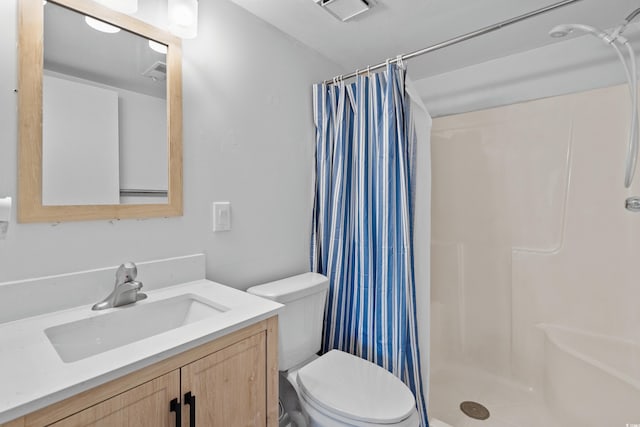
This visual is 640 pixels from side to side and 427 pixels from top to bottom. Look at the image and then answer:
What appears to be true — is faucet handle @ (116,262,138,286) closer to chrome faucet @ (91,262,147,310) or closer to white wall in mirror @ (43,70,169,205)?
chrome faucet @ (91,262,147,310)

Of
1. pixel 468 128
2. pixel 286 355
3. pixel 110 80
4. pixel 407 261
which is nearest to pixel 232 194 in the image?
pixel 110 80

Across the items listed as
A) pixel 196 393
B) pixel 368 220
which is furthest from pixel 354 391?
pixel 368 220

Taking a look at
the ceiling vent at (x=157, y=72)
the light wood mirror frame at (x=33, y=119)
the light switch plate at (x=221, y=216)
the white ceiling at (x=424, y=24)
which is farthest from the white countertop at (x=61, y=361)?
the white ceiling at (x=424, y=24)

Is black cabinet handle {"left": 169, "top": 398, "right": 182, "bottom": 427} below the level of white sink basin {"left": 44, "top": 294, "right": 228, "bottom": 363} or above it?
below

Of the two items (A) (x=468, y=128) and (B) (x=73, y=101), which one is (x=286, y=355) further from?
(A) (x=468, y=128)

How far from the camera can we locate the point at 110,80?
3.75ft

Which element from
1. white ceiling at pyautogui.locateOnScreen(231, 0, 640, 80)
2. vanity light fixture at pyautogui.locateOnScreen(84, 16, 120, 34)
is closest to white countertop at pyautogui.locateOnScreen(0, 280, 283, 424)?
vanity light fixture at pyautogui.locateOnScreen(84, 16, 120, 34)

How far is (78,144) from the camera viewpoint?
3.45 feet

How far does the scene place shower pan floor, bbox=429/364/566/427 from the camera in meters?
1.75

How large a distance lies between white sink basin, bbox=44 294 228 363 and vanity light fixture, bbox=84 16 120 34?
982 millimetres

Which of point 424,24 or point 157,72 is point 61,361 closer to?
point 157,72

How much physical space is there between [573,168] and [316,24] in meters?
1.68

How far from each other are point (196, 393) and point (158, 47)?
126 centimetres

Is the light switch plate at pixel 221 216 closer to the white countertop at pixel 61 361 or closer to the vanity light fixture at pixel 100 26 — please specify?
the white countertop at pixel 61 361
